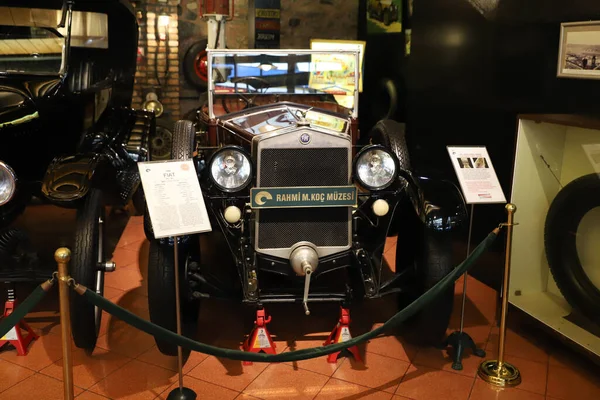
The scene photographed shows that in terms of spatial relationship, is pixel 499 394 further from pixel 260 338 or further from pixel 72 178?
pixel 72 178

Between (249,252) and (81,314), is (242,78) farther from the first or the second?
(81,314)

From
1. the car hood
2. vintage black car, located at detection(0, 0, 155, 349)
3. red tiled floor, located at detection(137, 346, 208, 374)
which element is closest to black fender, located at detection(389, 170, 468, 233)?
red tiled floor, located at detection(137, 346, 208, 374)

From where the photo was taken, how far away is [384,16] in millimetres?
7273

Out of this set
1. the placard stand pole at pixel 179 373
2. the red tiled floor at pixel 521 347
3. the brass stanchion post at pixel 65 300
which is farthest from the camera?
the red tiled floor at pixel 521 347

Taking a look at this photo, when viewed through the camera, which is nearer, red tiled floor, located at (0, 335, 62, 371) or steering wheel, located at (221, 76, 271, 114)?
red tiled floor, located at (0, 335, 62, 371)

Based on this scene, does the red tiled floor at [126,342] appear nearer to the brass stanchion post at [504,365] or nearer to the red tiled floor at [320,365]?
the red tiled floor at [320,365]

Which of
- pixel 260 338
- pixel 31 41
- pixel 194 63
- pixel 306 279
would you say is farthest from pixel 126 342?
pixel 194 63

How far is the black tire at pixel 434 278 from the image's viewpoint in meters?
3.08

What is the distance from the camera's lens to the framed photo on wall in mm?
3018

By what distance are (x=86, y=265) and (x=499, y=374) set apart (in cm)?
217

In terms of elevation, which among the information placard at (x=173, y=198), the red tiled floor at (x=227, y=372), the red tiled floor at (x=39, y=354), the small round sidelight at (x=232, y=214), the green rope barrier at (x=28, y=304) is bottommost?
the red tiled floor at (x=227, y=372)

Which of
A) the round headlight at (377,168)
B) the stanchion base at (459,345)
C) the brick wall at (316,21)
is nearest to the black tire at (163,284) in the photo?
the round headlight at (377,168)

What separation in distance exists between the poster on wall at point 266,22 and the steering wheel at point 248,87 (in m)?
4.32

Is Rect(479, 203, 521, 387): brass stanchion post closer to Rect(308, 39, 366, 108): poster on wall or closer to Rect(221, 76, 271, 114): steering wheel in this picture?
Rect(308, 39, 366, 108): poster on wall
